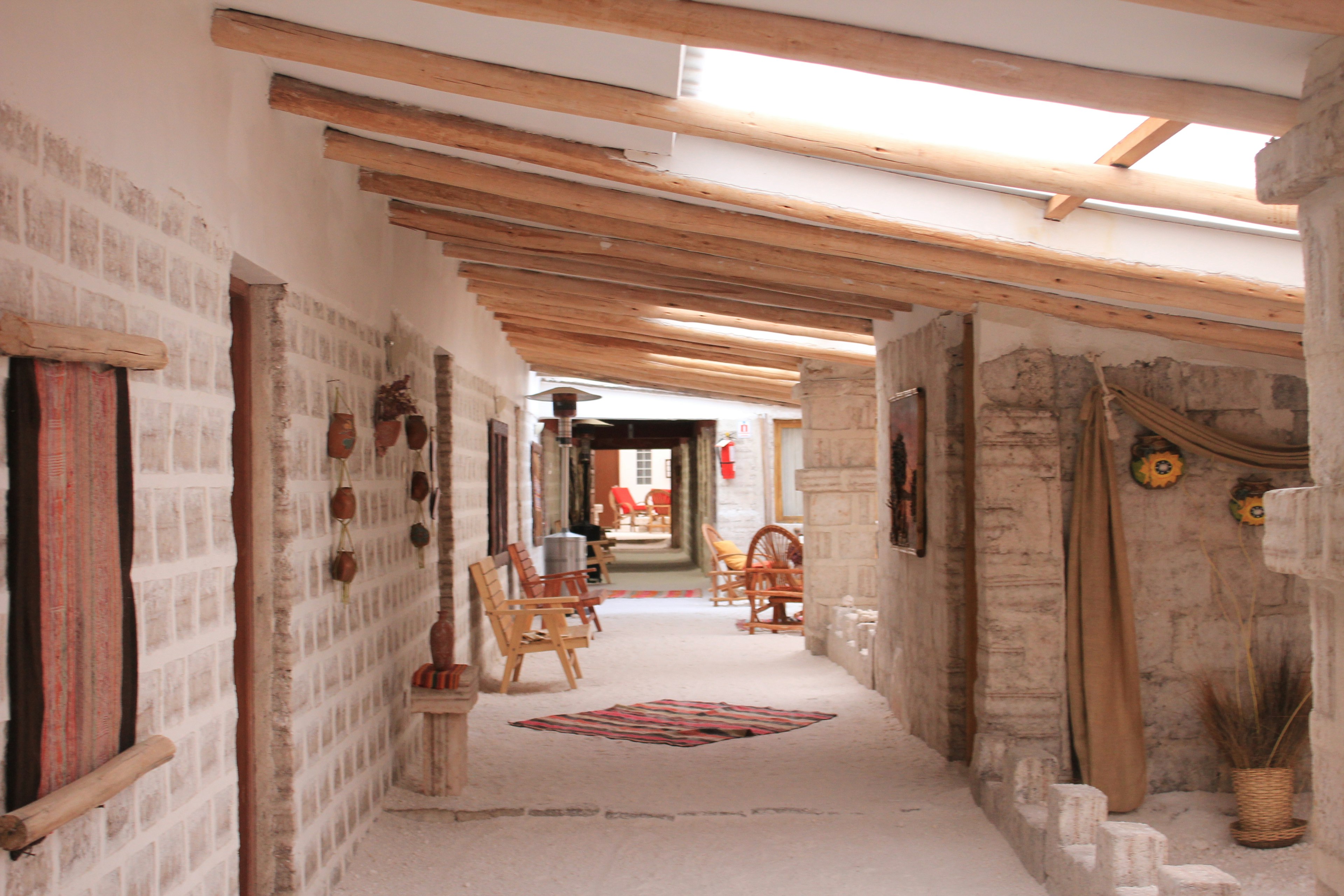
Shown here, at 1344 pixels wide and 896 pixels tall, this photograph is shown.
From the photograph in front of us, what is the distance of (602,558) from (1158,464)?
9.08 metres

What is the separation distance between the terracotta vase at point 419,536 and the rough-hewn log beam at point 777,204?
5.54 ft

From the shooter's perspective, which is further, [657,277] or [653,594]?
[653,594]

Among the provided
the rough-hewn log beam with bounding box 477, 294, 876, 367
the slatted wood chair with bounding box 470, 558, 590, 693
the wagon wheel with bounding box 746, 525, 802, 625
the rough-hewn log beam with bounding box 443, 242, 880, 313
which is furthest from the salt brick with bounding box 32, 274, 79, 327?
the wagon wheel with bounding box 746, 525, 802, 625

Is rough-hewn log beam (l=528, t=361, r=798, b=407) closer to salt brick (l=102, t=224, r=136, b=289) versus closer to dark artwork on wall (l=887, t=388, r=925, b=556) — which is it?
dark artwork on wall (l=887, t=388, r=925, b=556)

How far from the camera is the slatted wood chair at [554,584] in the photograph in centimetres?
850

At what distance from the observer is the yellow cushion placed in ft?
36.1

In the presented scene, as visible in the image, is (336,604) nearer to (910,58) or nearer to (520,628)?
(910,58)

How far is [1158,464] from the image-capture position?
15.0ft

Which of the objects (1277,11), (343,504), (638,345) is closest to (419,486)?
(343,504)

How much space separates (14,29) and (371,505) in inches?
105

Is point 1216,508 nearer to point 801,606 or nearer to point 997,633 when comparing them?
point 997,633

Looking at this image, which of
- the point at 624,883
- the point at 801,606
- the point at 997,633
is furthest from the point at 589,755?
the point at 801,606

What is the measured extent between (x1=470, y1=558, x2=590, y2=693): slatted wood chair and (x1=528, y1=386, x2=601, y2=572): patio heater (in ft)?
10.00

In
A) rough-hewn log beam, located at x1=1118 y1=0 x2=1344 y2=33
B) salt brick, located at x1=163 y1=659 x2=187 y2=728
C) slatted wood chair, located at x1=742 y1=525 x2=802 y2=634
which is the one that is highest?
rough-hewn log beam, located at x1=1118 y1=0 x2=1344 y2=33
